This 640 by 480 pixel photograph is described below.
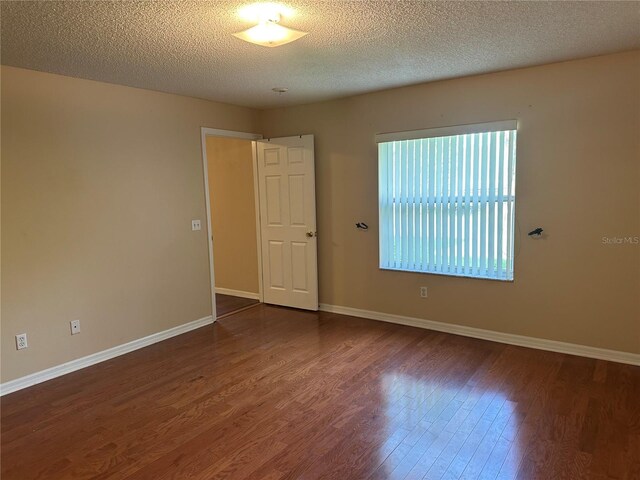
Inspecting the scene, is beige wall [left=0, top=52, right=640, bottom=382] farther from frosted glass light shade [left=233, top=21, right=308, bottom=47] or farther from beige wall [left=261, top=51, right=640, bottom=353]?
frosted glass light shade [left=233, top=21, right=308, bottom=47]

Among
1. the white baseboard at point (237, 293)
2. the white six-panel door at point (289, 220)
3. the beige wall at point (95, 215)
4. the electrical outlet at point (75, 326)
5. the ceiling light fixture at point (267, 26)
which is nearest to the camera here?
the ceiling light fixture at point (267, 26)

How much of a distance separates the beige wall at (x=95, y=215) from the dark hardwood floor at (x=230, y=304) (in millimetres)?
529

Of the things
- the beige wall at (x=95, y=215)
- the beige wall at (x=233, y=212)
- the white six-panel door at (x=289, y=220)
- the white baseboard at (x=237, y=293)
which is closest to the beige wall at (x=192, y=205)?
the beige wall at (x=95, y=215)

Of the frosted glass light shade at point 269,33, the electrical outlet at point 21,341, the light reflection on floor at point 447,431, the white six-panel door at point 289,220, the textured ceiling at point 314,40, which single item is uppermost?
the textured ceiling at point 314,40

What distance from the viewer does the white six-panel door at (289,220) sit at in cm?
490

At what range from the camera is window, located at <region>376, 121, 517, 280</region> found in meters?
3.74

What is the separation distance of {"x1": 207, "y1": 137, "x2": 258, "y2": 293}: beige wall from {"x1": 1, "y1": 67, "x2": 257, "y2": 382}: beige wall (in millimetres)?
1000

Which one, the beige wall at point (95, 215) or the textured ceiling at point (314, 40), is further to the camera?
the beige wall at point (95, 215)

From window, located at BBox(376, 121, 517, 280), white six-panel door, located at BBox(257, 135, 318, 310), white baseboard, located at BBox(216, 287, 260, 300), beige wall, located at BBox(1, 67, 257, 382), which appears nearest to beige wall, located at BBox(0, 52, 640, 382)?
beige wall, located at BBox(1, 67, 257, 382)

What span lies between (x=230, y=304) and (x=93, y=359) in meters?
1.99

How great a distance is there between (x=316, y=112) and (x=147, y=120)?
1.81 m

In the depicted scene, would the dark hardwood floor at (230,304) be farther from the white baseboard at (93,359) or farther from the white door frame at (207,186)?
the white baseboard at (93,359)

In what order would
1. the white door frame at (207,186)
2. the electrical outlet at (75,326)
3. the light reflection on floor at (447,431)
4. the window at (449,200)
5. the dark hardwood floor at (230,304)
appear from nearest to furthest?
the light reflection on floor at (447,431)
the electrical outlet at (75,326)
the window at (449,200)
the white door frame at (207,186)
the dark hardwood floor at (230,304)

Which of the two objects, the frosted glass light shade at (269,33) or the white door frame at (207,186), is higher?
the frosted glass light shade at (269,33)
